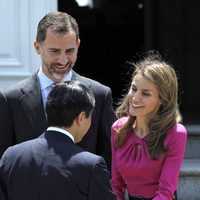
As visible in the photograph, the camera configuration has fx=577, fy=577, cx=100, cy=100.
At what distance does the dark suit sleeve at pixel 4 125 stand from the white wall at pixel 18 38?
1448mm

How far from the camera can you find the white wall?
4.18 meters

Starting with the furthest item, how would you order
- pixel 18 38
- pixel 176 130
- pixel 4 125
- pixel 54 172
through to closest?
pixel 18 38 < pixel 176 130 < pixel 4 125 < pixel 54 172

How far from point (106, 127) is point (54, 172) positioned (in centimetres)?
87

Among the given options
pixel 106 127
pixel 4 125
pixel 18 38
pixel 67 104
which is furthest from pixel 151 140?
pixel 18 38

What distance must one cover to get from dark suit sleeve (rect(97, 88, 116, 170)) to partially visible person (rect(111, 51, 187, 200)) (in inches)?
1.4

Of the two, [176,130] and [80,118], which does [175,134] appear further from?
[80,118]

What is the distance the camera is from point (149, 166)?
2787 mm

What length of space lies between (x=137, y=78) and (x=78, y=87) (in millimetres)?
762

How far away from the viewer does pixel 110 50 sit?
9656 millimetres

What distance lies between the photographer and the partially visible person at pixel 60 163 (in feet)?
6.72

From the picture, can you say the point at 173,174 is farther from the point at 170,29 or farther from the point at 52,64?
the point at 170,29

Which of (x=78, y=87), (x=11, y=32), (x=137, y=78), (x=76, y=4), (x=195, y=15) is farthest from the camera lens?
(x=76, y=4)

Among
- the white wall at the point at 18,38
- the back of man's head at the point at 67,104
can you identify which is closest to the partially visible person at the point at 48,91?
the back of man's head at the point at 67,104

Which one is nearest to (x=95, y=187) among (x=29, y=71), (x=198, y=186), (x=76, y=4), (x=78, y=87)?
(x=78, y=87)
